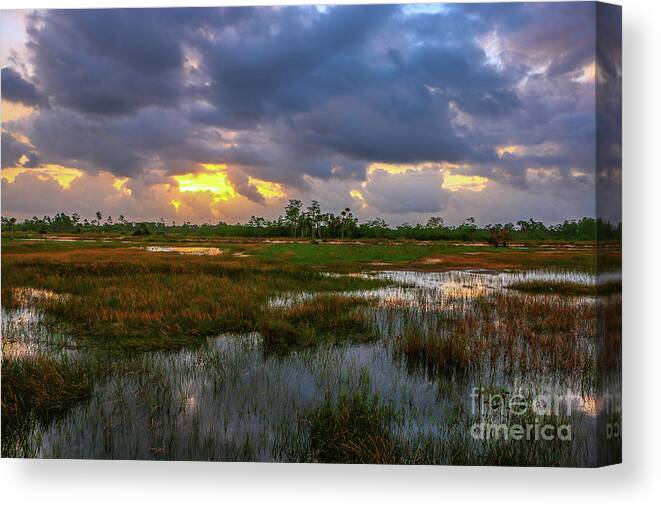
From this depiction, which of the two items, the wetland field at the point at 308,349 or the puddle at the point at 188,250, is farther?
the puddle at the point at 188,250

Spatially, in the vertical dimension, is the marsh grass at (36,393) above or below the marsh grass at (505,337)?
below

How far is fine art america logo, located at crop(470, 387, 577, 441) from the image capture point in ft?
16.3

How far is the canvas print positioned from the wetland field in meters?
0.03

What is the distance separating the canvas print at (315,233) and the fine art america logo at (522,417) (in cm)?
2

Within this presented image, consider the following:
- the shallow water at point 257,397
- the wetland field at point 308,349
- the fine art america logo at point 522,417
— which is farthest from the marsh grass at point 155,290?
the fine art america logo at point 522,417

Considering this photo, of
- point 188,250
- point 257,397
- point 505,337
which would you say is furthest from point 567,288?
point 188,250

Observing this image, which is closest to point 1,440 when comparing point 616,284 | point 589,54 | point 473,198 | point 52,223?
point 52,223

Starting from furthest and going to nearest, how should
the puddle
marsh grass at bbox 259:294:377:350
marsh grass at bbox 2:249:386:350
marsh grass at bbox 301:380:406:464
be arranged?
the puddle → marsh grass at bbox 259:294:377:350 → marsh grass at bbox 2:249:386:350 → marsh grass at bbox 301:380:406:464

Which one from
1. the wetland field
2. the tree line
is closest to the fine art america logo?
the wetland field

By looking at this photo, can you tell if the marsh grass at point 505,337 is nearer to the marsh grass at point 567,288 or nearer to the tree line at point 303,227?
the marsh grass at point 567,288

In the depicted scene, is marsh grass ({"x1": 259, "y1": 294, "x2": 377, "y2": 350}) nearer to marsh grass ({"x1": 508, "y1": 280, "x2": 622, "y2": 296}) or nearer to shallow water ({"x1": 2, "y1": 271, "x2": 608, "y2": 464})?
shallow water ({"x1": 2, "y1": 271, "x2": 608, "y2": 464})

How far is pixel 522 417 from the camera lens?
503 cm

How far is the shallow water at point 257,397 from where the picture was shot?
508 centimetres

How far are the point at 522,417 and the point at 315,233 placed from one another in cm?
346
